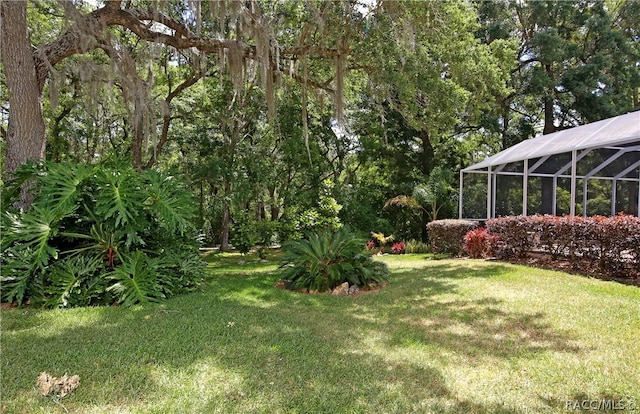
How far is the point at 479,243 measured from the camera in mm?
8094

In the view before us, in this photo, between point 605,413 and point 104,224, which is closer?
point 605,413

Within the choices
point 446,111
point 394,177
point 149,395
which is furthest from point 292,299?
point 394,177

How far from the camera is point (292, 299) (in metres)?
4.74

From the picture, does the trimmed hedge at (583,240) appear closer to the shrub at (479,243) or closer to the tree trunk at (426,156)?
the shrub at (479,243)

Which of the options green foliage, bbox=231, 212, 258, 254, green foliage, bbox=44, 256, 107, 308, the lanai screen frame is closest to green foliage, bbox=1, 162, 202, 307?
green foliage, bbox=44, 256, 107, 308

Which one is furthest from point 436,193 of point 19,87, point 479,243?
point 19,87

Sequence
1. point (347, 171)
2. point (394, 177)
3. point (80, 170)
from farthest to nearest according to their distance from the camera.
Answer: point (347, 171) → point (394, 177) → point (80, 170)

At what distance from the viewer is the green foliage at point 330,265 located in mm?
5273

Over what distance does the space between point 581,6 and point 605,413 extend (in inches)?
603

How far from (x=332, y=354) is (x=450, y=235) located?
23.1 feet

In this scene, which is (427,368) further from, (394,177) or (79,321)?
(394,177)

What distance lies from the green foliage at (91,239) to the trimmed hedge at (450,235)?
6301 millimetres

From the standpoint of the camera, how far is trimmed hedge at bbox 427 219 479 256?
892 cm

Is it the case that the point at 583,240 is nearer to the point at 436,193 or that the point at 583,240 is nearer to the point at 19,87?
the point at 436,193
